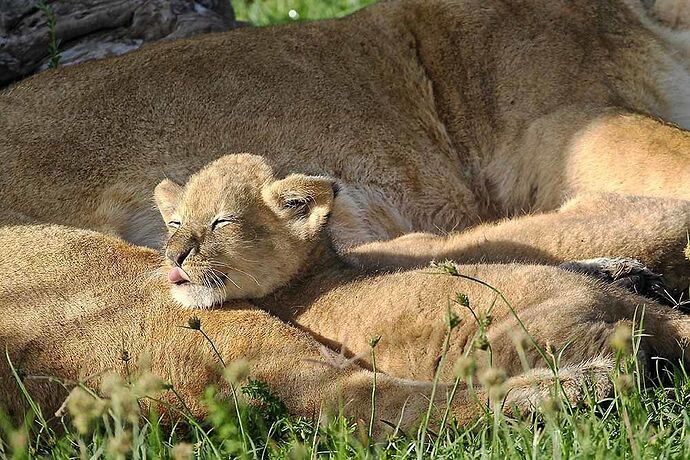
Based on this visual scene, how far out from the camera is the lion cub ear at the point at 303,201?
452 centimetres

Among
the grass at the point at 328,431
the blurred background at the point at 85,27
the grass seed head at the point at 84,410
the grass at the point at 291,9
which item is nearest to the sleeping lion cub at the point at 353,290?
the grass at the point at 328,431

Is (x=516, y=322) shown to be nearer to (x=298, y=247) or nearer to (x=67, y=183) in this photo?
(x=298, y=247)

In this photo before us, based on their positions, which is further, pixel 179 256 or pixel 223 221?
pixel 223 221

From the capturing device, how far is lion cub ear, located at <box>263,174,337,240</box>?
178 inches

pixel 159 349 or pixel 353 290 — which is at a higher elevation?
pixel 353 290

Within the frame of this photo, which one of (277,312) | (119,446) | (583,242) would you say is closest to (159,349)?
(277,312)

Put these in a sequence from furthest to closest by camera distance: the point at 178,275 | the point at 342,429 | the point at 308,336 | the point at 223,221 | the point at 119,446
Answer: the point at 223,221
the point at 178,275
the point at 308,336
the point at 342,429
the point at 119,446

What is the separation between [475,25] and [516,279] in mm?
2958

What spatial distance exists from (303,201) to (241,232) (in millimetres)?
276

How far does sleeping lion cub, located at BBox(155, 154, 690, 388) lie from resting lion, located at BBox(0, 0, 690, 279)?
107 cm

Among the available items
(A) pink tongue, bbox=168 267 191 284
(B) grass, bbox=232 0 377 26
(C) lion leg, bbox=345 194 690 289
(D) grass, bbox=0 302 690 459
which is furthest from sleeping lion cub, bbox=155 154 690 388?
(B) grass, bbox=232 0 377 26

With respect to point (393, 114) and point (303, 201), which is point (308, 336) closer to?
point (303, 201)

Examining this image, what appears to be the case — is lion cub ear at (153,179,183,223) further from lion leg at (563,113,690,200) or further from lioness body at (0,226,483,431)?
lion leg at (563,113,690,200)

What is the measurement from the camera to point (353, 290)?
4340mm
